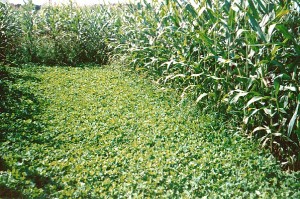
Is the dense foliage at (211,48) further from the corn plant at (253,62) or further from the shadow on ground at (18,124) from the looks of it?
the shadow on ground at (18,124)

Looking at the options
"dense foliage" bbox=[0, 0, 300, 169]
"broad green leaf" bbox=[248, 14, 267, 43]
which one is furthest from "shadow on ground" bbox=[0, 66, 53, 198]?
"broad green leaf" bbox=[248, 14, 267, 43]

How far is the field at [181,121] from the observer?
8.84 ft

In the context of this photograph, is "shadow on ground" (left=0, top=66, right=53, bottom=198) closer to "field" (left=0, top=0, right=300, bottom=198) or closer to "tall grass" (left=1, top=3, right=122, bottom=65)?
"field" (left=0, top=0, right=300, bottom=198)

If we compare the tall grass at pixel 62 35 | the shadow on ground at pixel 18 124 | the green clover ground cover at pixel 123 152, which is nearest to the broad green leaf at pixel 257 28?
the green clover ground cover at pixel 123 152

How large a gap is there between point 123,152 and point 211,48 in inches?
62.4

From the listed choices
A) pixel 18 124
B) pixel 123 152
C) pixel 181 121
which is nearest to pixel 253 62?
pixel 181 121

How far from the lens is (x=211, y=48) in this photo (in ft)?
11.2

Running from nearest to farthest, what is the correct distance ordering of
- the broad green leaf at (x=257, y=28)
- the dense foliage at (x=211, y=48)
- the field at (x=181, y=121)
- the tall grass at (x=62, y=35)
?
the broad green leaf at (x=257, y=28), the field at (x=181, y=121), the dense foliage at (x=211, y=48), the tall grass at (x=62, y=35)

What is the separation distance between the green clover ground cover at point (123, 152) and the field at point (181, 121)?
13 mm

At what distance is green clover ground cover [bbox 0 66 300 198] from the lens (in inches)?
104

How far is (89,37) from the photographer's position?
9.09 meters

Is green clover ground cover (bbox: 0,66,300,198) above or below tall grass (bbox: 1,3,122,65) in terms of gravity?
below

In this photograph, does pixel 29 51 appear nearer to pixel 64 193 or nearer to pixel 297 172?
pixel 64 193

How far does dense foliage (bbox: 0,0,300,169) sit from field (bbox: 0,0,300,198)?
0.07 feet
